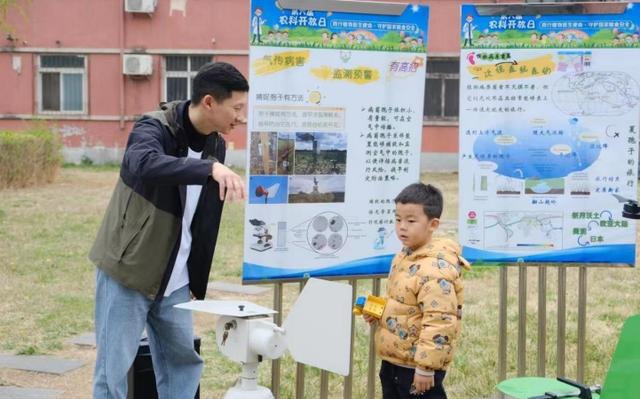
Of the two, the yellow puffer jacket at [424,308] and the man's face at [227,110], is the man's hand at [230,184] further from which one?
the yellow puffer jacket at [424,308]

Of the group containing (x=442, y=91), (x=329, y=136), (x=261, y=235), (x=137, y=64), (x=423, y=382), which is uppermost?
(x=137, y=64)

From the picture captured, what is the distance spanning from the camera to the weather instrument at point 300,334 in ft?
7.61

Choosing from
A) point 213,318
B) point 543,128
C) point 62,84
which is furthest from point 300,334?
point 62,84

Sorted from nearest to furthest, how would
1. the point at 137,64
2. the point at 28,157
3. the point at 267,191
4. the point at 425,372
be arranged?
the point at 425,372 < the point at 267,191 < the point at 28,157 < the point at 137,64

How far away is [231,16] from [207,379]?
1468 cm

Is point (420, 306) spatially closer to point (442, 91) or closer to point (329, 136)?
point (329, 136)

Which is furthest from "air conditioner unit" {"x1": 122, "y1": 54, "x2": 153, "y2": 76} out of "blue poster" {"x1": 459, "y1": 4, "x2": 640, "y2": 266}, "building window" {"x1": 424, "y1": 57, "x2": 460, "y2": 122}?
"blue poster" {"x1": 459, "y1": 4, "x2": 640, "y2": 266}

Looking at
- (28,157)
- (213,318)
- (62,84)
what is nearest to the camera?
(213,318)

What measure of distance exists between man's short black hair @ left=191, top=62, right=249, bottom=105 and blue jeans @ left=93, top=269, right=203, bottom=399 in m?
0.76

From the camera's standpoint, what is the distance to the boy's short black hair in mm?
3055

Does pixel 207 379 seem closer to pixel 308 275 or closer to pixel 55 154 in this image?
pixel 308 275

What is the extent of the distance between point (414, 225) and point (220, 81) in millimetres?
854

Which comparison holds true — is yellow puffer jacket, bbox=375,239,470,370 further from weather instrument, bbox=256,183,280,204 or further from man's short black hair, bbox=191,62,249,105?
man's short black hair, bbox=191,62,249,105

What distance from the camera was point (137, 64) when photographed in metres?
18.5
